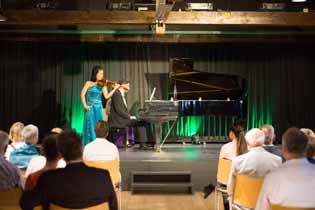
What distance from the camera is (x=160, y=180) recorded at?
22.4 ft

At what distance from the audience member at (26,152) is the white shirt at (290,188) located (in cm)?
224

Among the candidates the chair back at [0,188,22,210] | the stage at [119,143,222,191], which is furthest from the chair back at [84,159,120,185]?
the stage at [119,143,222,191]

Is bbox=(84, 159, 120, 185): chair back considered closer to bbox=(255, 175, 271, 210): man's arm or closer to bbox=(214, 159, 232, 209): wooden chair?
bbox=(214, 159, 232, 209): wooden chair

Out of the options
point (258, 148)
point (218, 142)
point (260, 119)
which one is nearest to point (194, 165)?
point (258, 148)

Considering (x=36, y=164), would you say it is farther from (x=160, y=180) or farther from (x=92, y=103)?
(x=92, y=103)

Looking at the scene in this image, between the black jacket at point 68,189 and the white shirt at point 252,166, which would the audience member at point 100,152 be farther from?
the black jacket at point 68,189

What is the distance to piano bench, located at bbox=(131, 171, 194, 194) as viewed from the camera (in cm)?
659

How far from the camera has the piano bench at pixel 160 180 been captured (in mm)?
6586

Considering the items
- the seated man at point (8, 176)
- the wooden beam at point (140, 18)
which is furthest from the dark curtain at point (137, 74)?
the seated man at point (8, 176)

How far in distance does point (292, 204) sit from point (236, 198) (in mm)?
1111

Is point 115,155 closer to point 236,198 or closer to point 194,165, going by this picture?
point 236,198

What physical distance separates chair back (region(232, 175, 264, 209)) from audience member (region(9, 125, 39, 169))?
185 cm

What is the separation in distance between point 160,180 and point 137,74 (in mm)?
4830

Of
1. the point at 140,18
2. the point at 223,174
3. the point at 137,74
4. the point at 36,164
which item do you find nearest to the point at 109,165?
the point at 36,164
